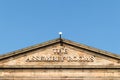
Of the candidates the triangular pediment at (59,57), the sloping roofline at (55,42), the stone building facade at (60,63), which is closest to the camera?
the stone building facade at (60,63)

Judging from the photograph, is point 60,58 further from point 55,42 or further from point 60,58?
point 55,42

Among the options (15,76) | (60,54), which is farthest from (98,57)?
(15,76)

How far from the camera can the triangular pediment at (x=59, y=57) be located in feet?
145

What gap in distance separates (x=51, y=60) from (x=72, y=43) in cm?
287

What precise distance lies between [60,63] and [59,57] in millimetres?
686

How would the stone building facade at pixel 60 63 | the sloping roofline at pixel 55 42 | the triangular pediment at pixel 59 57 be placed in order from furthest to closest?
the sloping roofline at pixel 55 42 → the triangular pediment at pixel 59 57 → the stone building facade at pixel 60 63

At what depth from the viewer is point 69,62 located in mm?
44344

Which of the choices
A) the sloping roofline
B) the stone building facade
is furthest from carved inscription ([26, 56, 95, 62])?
the sloping roofline

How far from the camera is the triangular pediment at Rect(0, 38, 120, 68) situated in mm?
44062

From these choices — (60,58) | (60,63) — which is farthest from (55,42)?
(60,63)

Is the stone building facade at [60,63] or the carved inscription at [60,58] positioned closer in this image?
the stone building facade at [60,63]

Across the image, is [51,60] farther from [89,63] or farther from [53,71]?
[89,63]

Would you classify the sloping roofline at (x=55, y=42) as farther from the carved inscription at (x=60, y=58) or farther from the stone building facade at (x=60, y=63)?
the carved inscription at (x=60, y=58)

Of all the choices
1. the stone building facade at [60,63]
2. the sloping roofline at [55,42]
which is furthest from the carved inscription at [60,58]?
the sloping roofline at [55,42]
